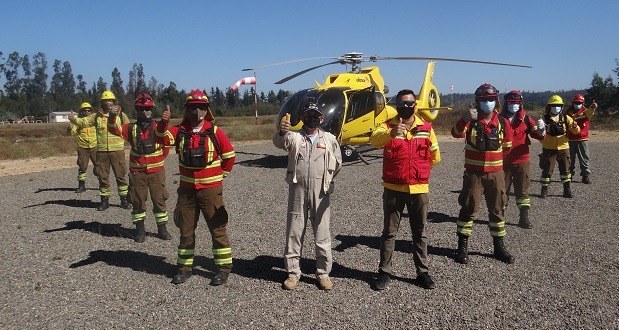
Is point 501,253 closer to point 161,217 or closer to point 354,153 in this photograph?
point 161,217

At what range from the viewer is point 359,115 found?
13172 millimetres

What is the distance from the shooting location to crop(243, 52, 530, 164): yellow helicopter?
491 inches

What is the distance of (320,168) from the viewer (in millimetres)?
4648

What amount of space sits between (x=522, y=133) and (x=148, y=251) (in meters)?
5.43

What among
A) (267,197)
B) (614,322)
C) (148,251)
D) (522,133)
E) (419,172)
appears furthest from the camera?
(267,197)

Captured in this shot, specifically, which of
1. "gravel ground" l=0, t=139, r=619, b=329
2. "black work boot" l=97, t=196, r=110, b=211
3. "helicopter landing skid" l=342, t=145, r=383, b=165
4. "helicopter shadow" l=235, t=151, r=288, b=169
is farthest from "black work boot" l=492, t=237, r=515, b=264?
"helicopter shadow" l=235, t=151, r=288, b=169

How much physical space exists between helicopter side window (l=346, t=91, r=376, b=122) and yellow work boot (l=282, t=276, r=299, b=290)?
8.57 meters

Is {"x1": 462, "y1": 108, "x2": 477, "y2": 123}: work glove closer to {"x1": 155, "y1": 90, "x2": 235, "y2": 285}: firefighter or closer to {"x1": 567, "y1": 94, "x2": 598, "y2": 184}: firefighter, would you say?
{"x1": 155, "y1": 90, "x2": 235, "y2": 285}: firefighter

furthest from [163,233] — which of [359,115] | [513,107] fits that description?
[359,115]

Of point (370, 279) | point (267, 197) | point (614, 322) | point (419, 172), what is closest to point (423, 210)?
point (419, 172)

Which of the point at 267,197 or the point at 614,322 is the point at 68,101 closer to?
the point at 267,197

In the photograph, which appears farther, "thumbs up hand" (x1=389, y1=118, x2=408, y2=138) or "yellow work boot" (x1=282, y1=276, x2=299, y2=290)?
"yellow work boot" (x1=282, y1=276, x2=299, y2=290)

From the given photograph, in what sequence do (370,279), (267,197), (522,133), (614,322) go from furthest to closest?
(267,197), (522,133), (370,279), (614,322)

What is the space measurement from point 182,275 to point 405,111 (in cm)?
289
